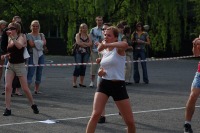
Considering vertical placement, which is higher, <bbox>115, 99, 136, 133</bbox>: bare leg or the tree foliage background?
the tree foliage background

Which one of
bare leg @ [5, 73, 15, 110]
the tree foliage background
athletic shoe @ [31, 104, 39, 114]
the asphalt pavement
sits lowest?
the asphalt pavement

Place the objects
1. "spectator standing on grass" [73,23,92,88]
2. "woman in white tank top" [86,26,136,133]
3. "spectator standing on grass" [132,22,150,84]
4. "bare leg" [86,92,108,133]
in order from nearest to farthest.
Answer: "bare leg" [86,92,108,133] < "woman in white tank top" [86,26,136,133] < "spectator standing on grass" [73,23,92,88] < "spectator standing on grass" [132,22,150,84]

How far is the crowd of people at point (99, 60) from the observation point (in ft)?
24.8

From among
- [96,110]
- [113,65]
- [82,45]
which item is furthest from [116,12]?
[96,110]

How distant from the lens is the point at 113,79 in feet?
24.9

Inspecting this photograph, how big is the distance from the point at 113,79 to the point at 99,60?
19.0 inches

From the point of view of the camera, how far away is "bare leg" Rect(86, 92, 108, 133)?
736cm

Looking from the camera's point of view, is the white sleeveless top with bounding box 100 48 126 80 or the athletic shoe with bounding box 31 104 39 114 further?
the athletic shoe with bounding box 31 104 39 114

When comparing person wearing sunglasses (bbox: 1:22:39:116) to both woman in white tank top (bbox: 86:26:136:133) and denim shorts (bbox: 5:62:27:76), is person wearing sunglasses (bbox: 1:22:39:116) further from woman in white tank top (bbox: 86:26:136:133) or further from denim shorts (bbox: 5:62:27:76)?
woman in white tank top (bbox: 86:26:136:133)

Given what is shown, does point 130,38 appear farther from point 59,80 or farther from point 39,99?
point 39,99

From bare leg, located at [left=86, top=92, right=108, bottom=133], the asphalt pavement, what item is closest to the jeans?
the asphalt pavement

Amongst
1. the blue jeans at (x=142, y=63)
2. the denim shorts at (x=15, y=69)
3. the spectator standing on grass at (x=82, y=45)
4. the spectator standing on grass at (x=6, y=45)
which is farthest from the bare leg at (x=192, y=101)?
the blue jeans at (x=142, y=63)

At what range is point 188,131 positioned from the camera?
869 cm

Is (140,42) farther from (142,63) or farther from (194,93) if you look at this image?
(194,93)
